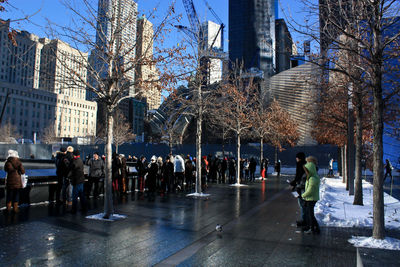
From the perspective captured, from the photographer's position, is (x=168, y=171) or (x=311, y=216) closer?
(x=311, y=216)

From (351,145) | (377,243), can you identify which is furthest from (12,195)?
Answer: (351,145)

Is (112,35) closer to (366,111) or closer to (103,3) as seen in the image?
(103,3)

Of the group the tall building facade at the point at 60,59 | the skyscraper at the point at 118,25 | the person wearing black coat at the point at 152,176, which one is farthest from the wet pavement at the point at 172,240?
the person wearing black coat at the point at 152,176

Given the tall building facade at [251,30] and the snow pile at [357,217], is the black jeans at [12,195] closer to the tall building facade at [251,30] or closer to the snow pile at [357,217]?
the snow pile at [357,217]

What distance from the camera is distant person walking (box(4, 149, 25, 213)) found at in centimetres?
877

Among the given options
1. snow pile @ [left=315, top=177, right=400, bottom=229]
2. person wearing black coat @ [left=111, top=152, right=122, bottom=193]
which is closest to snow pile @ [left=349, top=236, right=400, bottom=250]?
snow pile @ [left=315, top=177, right=400, bottom=229]

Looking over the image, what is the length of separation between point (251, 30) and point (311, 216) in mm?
109209

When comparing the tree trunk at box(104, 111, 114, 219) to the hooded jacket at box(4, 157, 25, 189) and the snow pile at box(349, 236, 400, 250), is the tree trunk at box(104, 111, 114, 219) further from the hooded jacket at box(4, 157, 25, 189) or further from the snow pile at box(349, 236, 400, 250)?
the snow pile at box(349, 236, 400, 250)

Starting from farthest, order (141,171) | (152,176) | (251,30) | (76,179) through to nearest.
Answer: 1. (251,30)
2. (141,171)
3. (152,176)
4. (76,179)

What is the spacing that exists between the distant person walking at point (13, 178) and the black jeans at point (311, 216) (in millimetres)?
7765

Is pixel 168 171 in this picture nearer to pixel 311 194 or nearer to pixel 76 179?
pixel 76 179

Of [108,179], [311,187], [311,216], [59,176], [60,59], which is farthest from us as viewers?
[59,176]

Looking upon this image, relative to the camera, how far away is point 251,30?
108438 millimetres

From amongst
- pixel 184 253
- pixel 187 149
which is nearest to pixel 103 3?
pixel 184 253
